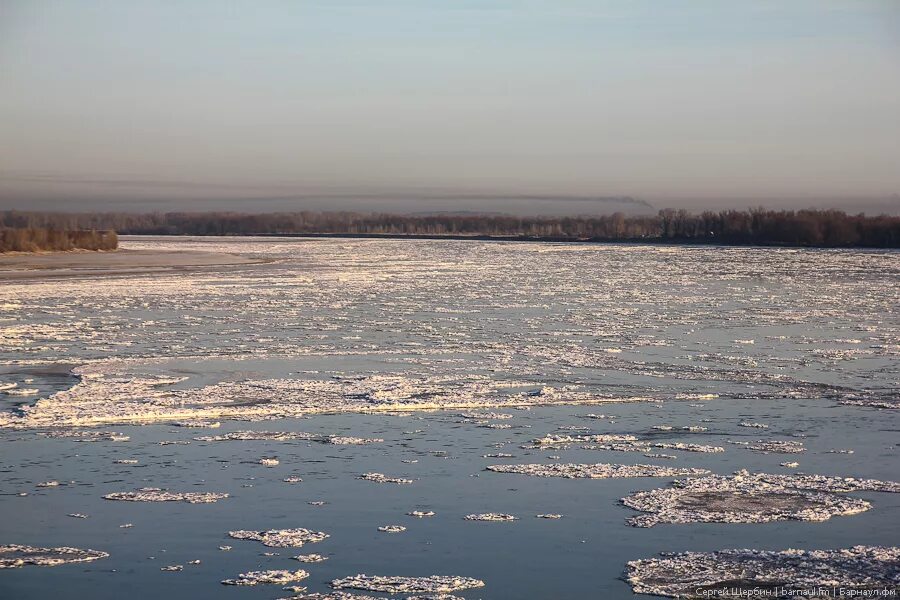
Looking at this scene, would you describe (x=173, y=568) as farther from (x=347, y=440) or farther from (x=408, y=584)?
(x=347, y=440)

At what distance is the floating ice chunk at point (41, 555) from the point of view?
5.05 meters

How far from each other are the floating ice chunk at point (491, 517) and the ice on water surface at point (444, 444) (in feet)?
0.08

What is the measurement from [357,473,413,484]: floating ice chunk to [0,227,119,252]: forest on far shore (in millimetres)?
43543

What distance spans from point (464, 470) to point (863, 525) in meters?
2.42

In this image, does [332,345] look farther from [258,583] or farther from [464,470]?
[258,583]

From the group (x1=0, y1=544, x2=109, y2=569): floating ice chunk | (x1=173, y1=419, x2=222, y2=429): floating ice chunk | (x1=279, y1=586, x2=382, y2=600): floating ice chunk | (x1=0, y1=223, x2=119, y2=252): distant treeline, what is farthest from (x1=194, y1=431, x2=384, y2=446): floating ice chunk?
(x1=0, y1=223, x2=119, y2=252): distant treeline

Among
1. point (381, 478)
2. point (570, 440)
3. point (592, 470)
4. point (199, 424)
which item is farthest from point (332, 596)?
point (199, 424)

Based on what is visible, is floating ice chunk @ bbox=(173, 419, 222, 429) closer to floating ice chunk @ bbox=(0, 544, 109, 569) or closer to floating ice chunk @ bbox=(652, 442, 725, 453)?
floating ice chunk @ bbox=(0, 544, 109, 569)

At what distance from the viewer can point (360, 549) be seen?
209 inches

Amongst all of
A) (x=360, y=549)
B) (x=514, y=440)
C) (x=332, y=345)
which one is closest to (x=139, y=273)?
(x=332, y=345)

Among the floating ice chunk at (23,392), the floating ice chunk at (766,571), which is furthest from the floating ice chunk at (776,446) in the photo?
the floating ice chunk at (23,392)

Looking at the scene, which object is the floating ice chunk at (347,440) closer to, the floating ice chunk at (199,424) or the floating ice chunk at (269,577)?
the floating ice chunk at (199,424)

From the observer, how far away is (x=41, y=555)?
5160 millimetres

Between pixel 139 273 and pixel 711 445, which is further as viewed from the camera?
pixel 139 273
